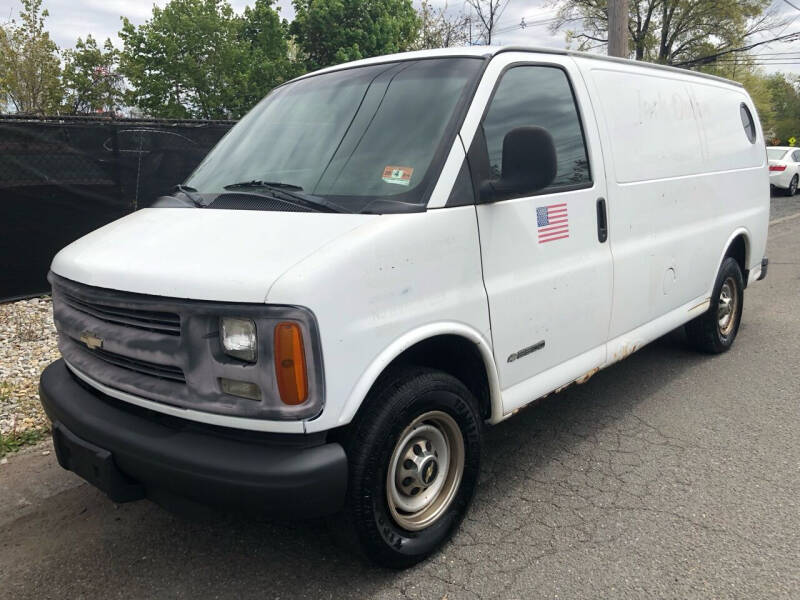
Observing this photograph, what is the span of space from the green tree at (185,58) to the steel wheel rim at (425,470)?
2465 cm

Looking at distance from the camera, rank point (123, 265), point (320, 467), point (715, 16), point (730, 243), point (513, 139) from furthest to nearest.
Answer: point (715, 16) < point (730, 243) < point (513, 139) < point (123, 265) < point (320, 467)

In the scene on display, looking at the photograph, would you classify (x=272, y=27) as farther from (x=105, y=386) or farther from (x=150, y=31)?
(x=105, y=386)

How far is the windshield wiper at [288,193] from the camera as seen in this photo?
269 centimetres

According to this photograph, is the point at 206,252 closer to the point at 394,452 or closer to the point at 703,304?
the point at 394,452

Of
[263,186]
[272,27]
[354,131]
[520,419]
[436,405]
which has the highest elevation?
[272,27]

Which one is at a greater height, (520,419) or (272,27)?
(272,27)

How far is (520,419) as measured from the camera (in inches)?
167

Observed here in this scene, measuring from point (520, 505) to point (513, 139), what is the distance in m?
1.75

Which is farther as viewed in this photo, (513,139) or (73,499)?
(73,499)

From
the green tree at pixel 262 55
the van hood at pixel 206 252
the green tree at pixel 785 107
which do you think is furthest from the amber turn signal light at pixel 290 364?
the green tree at pixel 785 107

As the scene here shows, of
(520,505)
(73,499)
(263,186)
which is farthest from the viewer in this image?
(73,499)

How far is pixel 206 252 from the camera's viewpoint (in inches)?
97.0

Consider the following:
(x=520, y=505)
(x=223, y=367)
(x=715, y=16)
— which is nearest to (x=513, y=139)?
(x=223, y=367)

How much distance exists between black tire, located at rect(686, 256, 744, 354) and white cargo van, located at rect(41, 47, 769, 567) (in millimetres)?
1464
